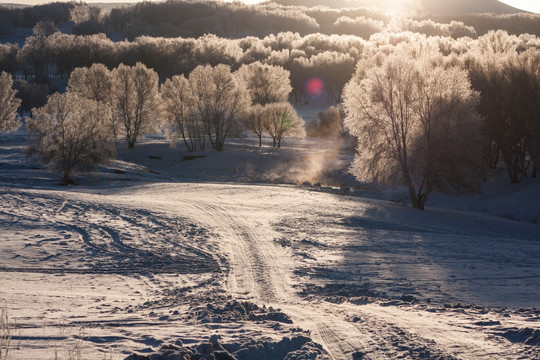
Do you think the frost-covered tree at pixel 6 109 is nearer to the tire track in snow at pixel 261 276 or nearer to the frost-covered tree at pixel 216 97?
the frost-covered tree at pixel 216 97

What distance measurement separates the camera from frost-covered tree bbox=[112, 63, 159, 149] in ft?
222

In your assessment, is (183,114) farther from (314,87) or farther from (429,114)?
(314,87)

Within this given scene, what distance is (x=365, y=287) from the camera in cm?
1510

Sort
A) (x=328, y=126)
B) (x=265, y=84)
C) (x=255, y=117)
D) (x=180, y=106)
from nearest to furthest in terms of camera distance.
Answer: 1. (x=180, y=106)
2. (x=255, y=117)
3. (x=328, y=126)
4. (x=265, y=84)

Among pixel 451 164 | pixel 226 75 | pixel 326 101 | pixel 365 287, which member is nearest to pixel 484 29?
pixel 326 101

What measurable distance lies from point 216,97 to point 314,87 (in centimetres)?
5288

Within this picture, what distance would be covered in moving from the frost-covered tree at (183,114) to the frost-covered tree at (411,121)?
3282 centimetres

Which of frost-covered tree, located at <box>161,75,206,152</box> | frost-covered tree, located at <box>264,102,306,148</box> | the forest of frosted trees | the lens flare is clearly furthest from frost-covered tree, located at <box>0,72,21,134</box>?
the lens flare

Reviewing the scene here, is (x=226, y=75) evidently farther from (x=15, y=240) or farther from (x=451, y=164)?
(x=15, y=240)

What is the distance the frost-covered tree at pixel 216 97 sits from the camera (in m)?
64.1

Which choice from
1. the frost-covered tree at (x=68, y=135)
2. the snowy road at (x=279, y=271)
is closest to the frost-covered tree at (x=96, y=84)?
the frost-covered tree at (x=68, y=135)

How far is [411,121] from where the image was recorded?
111ft

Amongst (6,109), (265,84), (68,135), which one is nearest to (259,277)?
(68,135)

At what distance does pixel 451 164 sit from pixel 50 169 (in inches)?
1141
